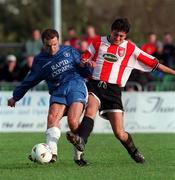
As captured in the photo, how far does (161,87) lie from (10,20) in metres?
30.2

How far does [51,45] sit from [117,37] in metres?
0.91

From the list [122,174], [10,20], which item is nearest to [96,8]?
[10,20]

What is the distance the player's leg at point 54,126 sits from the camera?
11992mm

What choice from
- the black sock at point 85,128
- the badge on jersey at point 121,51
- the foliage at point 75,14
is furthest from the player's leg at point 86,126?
the foliage at point 75,14

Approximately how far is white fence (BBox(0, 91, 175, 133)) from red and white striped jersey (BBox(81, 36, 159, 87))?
328 inches

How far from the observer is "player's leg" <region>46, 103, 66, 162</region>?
12.0 metres

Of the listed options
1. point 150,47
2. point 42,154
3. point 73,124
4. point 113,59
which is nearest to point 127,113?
point 150,47

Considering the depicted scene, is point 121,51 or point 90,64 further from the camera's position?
point 121,51

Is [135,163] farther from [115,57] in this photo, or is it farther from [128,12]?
[128,12]

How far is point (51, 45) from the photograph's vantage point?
1213 cm

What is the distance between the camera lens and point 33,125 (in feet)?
69.3

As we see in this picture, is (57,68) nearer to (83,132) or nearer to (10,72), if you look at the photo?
(83,132)

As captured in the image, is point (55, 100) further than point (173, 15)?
No

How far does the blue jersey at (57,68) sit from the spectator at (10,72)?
10.5 metres
